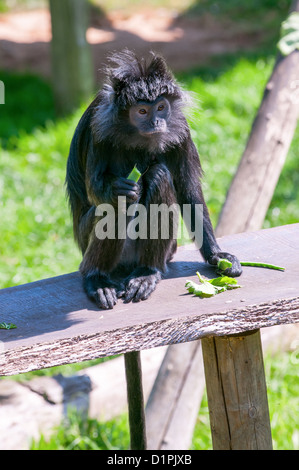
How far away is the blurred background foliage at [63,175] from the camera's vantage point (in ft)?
14.3

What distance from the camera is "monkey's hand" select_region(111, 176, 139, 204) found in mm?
2984

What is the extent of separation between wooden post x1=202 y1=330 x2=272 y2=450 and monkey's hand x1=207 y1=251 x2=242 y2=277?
10.8 inches

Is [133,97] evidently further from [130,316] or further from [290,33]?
[290,33]

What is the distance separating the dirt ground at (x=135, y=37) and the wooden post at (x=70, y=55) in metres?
1.87

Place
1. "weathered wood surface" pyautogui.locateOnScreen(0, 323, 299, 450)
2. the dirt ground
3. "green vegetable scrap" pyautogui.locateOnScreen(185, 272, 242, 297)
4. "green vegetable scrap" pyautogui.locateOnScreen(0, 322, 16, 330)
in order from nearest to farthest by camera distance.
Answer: "green vegetable scrap" pyautogui.locateOnScreen(0, 322, 16, 330)
"green vegetable scrap" pyautogui.locateOnScreen(185, 272, 242, 297)
"weathered wood surface" pyautogui.locateOnScreen(0, 323, 299, 450)
the dirt ground

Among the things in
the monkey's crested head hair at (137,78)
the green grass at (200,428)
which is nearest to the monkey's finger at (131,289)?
the monkey's crested head hair at (137,78)

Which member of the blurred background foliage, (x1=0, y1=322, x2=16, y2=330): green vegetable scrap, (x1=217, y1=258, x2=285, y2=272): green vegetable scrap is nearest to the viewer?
(x1=0, y1=322, x2=16, y2=330): green vegetable scrap

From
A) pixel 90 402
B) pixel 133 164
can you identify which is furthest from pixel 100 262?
pixel 90 402

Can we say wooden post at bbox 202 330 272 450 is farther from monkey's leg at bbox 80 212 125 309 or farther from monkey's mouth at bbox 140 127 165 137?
monkey's mouth at bbox 140 127 165 137

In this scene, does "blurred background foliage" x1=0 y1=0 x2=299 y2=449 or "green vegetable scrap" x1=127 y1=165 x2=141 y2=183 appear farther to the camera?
"blurred background foliage" x1=0 y1=0 x2=299 y2=449

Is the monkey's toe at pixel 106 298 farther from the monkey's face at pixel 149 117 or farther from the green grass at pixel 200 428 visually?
the green grass at pixel 200 428

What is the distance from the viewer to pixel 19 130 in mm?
8172

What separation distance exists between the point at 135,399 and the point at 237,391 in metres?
0.46

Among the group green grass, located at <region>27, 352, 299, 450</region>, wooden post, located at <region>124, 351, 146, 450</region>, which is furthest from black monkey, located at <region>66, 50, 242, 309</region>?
green grass, located at <region>27, 352, 299, 450</region>
